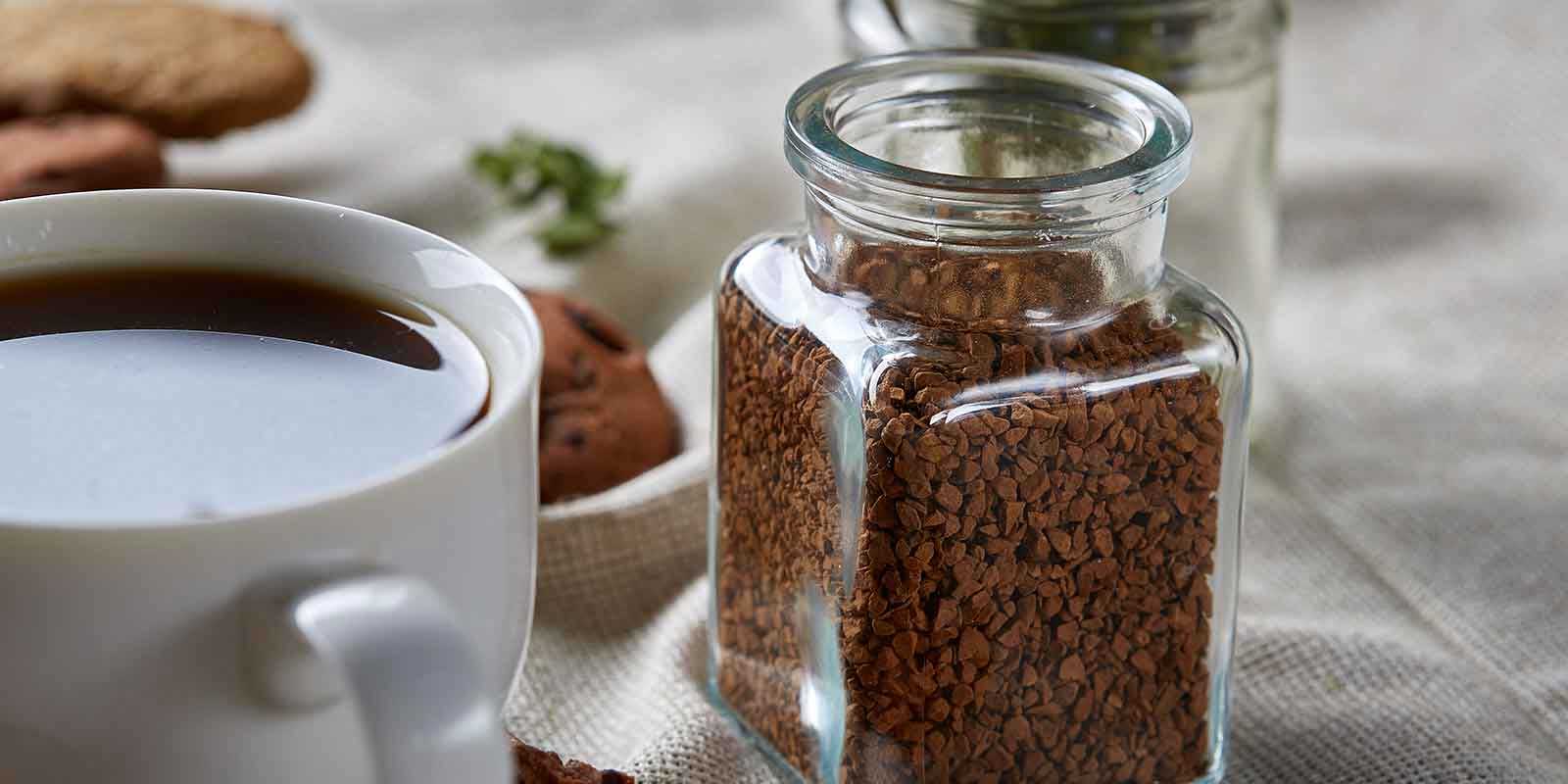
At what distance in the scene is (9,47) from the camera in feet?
5.00

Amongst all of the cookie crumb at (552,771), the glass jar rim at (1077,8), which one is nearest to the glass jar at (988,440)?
the cookie crumb at (552,771)

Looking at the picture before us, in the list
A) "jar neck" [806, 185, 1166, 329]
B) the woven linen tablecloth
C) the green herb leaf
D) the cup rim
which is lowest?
the woven linen tablecloth

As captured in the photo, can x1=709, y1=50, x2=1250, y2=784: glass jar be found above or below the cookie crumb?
above

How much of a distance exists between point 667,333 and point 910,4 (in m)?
0.38

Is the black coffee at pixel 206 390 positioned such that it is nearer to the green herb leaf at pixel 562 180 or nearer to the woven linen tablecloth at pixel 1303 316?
the woven linen tablecloth at pixel 1303 316

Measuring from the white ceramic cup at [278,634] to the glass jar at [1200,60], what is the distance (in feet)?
2.00

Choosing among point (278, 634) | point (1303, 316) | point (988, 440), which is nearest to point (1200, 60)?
point (1303, 316)

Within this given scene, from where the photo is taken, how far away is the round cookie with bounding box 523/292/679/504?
45.2 inches

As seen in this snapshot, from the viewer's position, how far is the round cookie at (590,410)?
45.2 inches

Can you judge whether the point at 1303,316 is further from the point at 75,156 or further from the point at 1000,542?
the point at 75,156

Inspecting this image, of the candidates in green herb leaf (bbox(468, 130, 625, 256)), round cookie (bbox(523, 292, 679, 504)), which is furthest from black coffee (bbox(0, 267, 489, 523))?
green herb leaf (bbox(468, 130, 625, 256))

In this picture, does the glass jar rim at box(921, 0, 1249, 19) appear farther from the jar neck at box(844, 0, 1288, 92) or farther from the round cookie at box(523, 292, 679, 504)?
the round cookie at box(523, 292, 679, 504)

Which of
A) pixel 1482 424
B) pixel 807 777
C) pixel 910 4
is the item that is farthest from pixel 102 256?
pixel 1482 424

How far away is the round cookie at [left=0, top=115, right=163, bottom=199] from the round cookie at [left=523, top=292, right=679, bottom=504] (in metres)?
0.37
